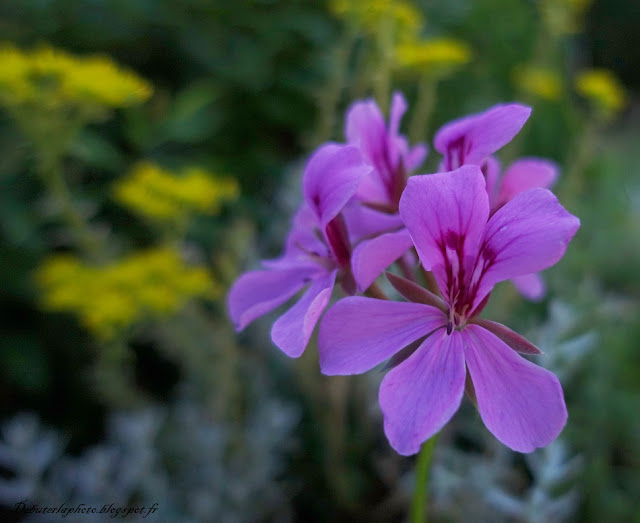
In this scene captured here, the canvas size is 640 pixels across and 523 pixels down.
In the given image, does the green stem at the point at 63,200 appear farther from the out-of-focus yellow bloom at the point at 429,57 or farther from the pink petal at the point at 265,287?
the out-of-focus yellow bloom at the point at 429,57

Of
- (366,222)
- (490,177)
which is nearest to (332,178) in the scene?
(366,222)

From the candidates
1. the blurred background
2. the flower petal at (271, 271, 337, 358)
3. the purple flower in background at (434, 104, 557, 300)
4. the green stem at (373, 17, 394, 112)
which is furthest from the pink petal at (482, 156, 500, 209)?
the green stem at (373, 17, 394, 112)

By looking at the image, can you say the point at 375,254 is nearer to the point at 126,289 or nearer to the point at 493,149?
the point at 493,149

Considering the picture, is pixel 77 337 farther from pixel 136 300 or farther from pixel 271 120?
pixel 271 120

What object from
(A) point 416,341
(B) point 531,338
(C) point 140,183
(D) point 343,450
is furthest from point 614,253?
(A) point 416,341

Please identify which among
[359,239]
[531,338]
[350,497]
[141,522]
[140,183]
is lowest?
[350,497]

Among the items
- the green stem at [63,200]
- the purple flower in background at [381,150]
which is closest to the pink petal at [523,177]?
the purple flower in background at [381,150]
